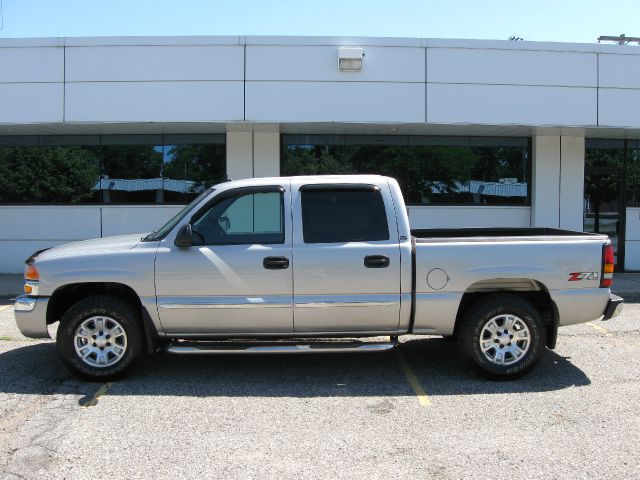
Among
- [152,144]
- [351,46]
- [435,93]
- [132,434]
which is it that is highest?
[351,46]

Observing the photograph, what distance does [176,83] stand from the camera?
422 inches

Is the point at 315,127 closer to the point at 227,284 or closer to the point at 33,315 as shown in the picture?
the point at 227,284

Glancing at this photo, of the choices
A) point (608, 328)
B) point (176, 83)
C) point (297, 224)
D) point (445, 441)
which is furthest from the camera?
point (176, 83)

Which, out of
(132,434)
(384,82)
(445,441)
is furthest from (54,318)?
(384,82)

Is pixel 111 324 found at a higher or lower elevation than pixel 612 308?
lower

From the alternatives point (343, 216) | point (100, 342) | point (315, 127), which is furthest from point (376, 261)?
point (315, 127)

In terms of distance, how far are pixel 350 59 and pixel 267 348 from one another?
7.09 meters

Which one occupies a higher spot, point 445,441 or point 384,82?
point 384,82

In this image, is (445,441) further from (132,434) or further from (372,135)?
(372,135)

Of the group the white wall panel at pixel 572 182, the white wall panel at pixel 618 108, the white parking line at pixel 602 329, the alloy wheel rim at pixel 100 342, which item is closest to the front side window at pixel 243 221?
the alloy wheel rim at pixel 100 342

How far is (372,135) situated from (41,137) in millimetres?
7305

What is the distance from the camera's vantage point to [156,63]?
35.3ft

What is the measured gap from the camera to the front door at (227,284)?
17.3 ft

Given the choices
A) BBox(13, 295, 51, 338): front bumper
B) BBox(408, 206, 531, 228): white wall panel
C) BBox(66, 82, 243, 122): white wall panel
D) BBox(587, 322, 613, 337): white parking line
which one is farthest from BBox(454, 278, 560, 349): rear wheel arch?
BBox(408, 206, 531, 228): white wall panel
